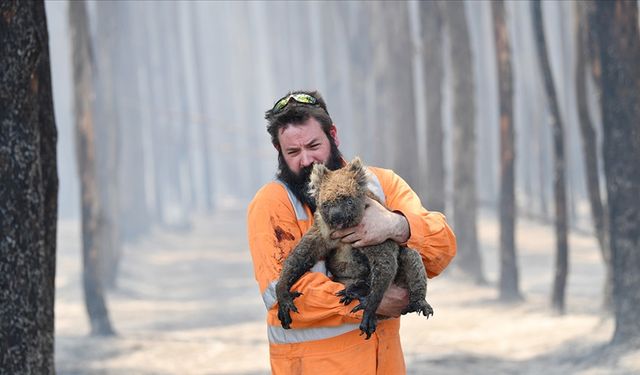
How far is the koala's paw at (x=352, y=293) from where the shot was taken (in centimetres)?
313

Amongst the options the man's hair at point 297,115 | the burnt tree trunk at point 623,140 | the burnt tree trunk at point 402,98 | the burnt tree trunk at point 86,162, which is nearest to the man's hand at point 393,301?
the man's hair at point 297,115

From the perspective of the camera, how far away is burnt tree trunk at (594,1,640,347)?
9.74 m

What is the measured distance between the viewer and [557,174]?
13164 mm

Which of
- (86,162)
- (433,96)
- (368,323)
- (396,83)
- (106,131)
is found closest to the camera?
(368,323)

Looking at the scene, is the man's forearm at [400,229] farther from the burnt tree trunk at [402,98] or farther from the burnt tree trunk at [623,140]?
the burnt tree trunk at [402,98]

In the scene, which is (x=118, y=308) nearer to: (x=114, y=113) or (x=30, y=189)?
(x=114, y=113)

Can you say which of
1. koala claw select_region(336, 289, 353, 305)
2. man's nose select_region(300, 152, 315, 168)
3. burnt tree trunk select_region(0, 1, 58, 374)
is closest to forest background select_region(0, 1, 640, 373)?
burnt tree trunk select_region(0, 1, 58, 374)

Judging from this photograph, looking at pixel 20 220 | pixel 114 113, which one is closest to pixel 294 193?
pixel 20 220

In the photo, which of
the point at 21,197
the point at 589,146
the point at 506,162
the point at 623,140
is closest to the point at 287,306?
the point at 21,197

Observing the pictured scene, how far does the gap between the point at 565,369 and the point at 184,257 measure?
17.4 metres

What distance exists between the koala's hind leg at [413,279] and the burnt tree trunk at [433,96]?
14501mm

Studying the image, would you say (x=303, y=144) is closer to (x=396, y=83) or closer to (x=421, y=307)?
(x=421, y=307)

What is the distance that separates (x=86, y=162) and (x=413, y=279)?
11.6 metres

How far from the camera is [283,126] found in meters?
3.36
